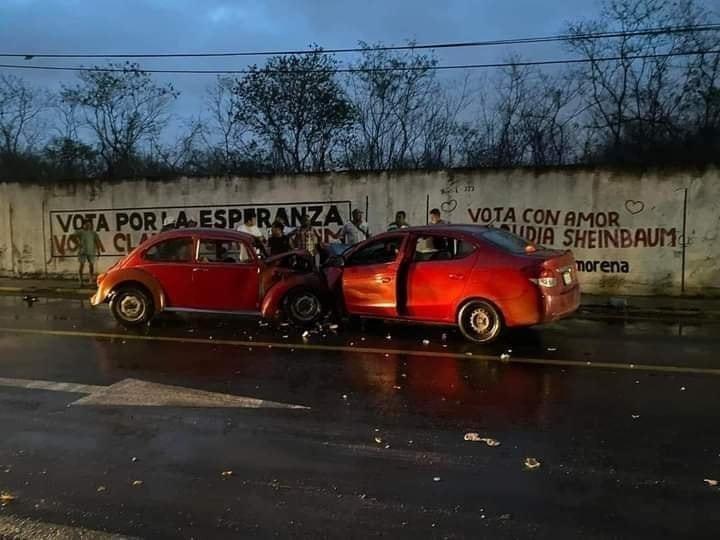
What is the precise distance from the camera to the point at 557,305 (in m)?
8.29

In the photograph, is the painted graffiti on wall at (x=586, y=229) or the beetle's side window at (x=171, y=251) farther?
the painted graffiti on wall at (x=586, y=229)

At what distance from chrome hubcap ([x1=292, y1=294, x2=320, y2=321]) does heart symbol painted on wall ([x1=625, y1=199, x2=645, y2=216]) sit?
24.1 feet

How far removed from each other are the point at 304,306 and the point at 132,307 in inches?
105

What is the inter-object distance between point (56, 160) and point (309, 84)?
931 cm

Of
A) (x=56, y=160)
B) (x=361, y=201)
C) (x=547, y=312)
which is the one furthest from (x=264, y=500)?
(x=56, y=160)

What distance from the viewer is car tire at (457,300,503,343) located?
8438 millimetres

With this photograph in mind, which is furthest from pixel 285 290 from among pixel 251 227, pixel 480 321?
pixel 251 227

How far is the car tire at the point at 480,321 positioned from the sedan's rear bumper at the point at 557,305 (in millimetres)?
567

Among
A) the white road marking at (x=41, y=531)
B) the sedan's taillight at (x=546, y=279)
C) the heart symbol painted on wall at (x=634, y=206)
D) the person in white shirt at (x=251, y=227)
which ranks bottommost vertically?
the white road marking at (x=41, y=531)

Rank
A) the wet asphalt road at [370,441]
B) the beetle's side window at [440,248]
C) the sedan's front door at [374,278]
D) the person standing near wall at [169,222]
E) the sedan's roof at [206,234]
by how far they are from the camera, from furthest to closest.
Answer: the person standing near wall at [169,222], the sedan's roof at [206,234], the sedan's front door at [374,278], the beetle's side window at [440,248], the wet asphalt road at [370,441]

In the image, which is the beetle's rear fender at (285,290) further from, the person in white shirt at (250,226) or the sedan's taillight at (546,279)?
the person in white shirt at (250,226)

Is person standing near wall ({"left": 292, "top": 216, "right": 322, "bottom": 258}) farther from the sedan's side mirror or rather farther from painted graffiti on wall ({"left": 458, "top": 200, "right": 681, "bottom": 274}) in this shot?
the sedan's side mirror

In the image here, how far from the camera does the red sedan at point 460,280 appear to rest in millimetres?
8242

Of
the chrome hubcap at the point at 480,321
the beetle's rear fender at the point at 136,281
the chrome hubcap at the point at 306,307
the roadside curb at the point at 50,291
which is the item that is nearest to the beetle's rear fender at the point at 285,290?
the chrome hubcap at the point at 306,307
